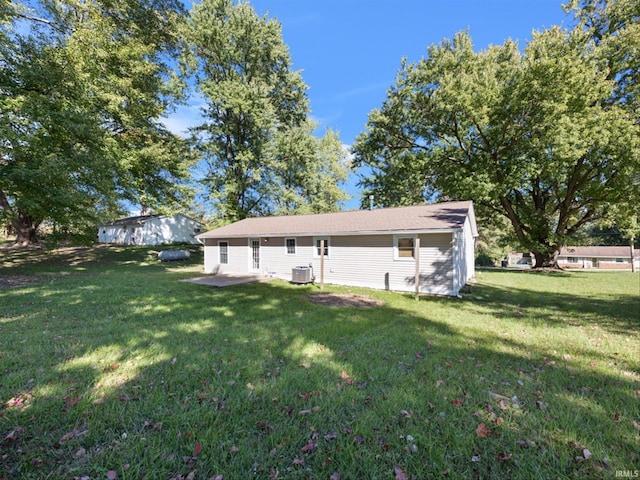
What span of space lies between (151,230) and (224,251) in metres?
19.8

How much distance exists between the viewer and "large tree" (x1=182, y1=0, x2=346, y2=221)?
20.0 metres

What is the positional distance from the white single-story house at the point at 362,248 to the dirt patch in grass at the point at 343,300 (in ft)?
5.61

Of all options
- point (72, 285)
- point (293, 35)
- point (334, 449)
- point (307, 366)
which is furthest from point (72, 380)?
point (293, 35)

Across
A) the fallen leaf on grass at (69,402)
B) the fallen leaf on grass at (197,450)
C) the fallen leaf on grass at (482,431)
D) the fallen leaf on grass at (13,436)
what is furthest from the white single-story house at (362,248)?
the fallen leaf on grass at (13,436)

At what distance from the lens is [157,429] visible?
262 centimetres

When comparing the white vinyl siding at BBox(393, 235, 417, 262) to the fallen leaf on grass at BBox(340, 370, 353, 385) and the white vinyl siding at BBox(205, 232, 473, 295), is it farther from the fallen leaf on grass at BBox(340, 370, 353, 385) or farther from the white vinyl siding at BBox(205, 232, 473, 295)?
the fallen leaf on grass at BBox(340, 370, 353, 385)

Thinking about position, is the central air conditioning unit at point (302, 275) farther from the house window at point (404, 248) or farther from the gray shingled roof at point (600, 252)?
the gray shingled roof at point (600, 252)

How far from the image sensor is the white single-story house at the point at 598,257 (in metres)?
44.9

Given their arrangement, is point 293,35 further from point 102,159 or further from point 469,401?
point 469,401

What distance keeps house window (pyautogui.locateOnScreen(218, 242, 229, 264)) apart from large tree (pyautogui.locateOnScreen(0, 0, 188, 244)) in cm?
526

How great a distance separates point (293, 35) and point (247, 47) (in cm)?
436

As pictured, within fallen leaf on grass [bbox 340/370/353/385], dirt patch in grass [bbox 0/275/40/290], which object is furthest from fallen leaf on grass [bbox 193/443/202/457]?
dirt patch in grass [bbox 0/275/40/290]

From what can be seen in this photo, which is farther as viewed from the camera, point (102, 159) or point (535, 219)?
point (535, 219)

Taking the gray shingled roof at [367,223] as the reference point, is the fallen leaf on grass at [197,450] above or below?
below
